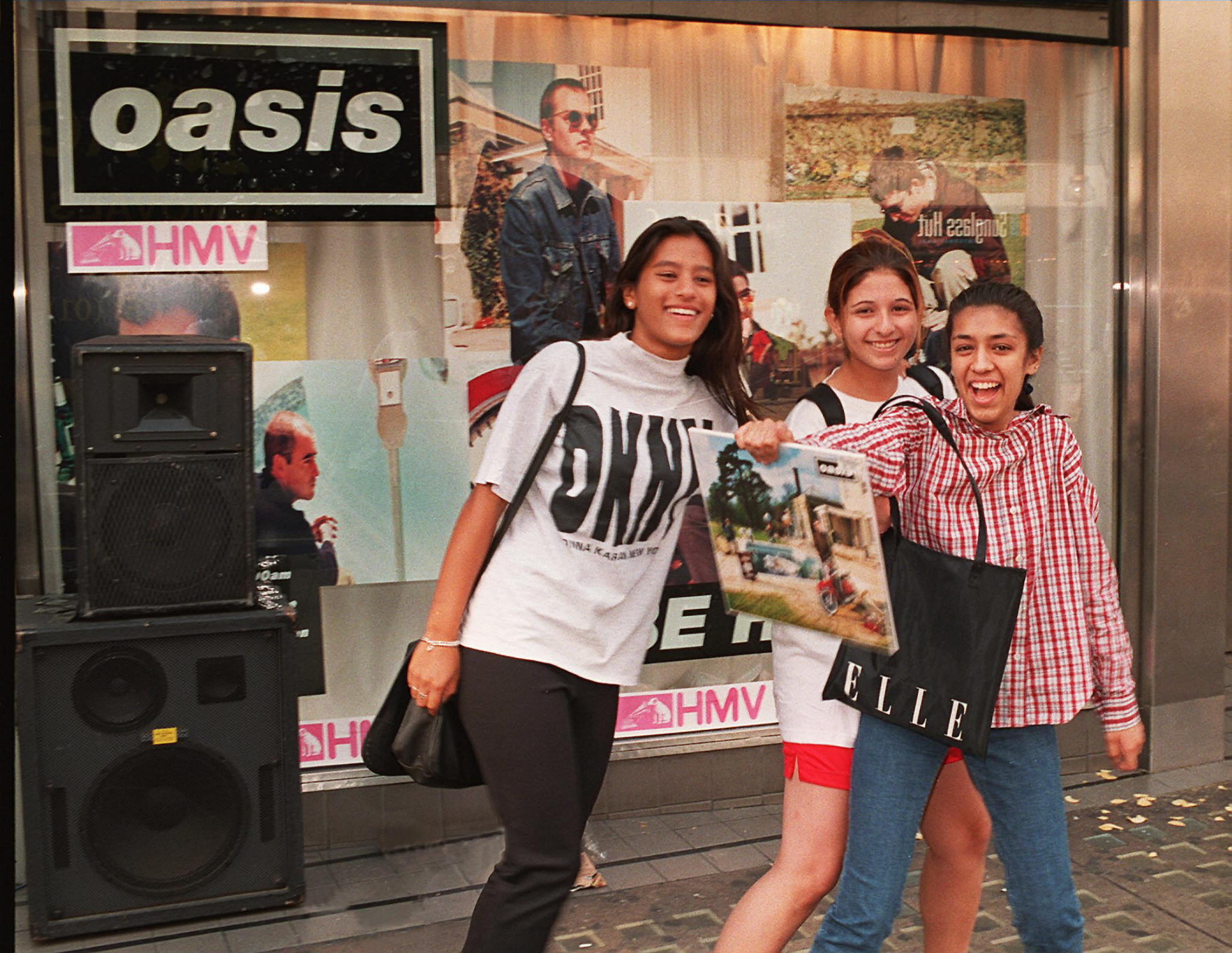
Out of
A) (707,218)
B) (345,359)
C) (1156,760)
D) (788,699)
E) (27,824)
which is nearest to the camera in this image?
(788,699)

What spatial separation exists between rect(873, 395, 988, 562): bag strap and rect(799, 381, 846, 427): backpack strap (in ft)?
0.70

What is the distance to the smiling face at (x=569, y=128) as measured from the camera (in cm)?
482

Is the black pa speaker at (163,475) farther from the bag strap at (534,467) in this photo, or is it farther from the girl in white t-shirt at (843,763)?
the girl in white t-shirt at (843,763)

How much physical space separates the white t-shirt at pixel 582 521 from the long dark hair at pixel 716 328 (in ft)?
0.61

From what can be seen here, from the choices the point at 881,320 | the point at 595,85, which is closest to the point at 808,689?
the point at 881,320

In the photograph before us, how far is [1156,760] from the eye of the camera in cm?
548

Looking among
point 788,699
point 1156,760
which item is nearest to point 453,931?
point 788,699

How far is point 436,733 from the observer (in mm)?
2801

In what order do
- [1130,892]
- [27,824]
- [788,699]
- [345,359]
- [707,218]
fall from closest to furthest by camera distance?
1. [788,699]
2. [27,824]
3. [1130,892]
4. [345,359]
5. [707,218]

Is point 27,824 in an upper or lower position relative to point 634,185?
lower

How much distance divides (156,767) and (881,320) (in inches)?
98.5

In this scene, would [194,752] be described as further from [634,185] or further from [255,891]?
[634,185]

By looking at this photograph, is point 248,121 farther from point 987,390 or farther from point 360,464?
point 987,390

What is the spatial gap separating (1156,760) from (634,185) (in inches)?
126
